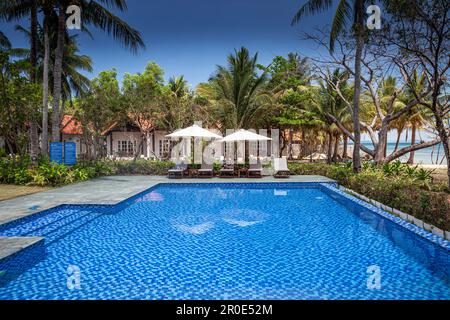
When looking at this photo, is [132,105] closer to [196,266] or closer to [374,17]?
[374,17]

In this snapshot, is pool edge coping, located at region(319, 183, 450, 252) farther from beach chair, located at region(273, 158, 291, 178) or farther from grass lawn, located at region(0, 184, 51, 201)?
grass lawn, located at region(0, 184, 51, 201)

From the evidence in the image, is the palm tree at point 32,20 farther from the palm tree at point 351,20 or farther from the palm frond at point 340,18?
Result: the palm frond at point 340,18

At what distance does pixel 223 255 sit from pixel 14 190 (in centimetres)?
895

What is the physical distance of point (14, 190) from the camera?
10.6m

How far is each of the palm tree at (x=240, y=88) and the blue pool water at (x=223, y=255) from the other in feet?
30.6

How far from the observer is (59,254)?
17.5ft

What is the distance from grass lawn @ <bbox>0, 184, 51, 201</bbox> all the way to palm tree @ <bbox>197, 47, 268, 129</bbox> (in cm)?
1014

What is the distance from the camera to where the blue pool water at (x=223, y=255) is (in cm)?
406

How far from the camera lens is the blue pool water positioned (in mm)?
4062

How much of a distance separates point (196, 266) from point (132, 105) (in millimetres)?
14348

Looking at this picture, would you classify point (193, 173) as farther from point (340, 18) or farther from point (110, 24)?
point (340, 18)

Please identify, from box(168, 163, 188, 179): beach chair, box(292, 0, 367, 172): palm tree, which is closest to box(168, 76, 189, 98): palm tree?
box(168, 163, 188, 179): beach chair

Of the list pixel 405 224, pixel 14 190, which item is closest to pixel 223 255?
pixel 405 224
